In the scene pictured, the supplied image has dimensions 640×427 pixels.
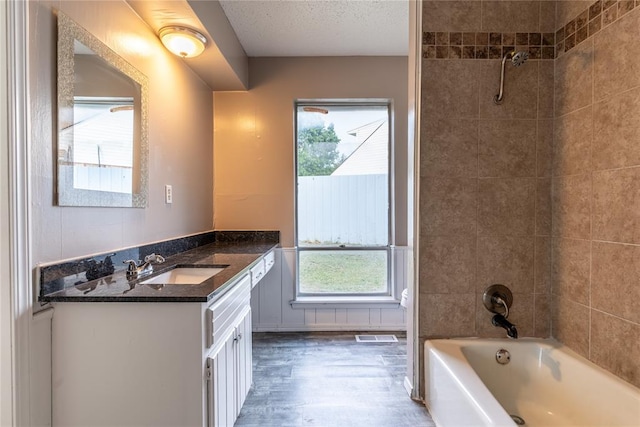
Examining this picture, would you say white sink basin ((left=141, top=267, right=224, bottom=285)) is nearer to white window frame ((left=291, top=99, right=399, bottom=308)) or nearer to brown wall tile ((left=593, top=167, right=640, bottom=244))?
white window frame ((left=291, top=99, right=399, bottom=308))

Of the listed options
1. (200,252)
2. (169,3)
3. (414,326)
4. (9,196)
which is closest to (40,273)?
(9,196)

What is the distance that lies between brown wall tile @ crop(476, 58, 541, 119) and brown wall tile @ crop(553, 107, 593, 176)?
0.50ft

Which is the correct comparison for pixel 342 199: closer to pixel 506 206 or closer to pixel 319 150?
pixel 319 150

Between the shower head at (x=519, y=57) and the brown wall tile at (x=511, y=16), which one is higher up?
the brown wall tile at (x=511, y=16)

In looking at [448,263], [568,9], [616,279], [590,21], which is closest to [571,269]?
[616,279]

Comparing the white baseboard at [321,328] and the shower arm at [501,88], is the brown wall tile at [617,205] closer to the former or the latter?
the shower arm at [501,88]

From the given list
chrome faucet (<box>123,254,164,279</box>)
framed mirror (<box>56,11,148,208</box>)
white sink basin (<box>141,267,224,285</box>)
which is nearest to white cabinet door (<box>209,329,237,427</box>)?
white sink basin (<box>141,267,224,285</box>)

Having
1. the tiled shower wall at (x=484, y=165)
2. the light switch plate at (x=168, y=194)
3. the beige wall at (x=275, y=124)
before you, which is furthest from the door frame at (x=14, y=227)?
the beige wall at (x=275, y=124)

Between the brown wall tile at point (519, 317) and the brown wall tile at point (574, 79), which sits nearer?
the brown wall tile at point (574, 79)

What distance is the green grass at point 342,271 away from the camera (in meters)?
3.04

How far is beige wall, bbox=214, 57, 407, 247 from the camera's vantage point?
2904 mm

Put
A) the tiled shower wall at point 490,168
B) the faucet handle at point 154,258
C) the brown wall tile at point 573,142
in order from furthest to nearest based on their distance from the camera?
the tiled shower wall at point 490,168
the faucet handle at point 154,258
the brown wall tile at point 573,142

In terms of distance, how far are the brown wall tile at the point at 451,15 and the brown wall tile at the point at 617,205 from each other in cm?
100

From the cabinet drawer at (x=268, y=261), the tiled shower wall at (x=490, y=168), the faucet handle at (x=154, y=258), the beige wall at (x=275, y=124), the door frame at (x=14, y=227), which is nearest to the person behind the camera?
the door frame at (x=14, y=227)
